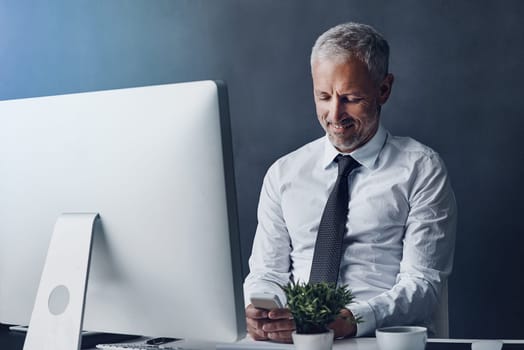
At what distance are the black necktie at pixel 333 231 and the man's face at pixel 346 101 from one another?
8 centimetres

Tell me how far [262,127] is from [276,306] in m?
1.44

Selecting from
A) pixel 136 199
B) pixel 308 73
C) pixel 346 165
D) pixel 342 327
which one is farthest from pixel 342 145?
pixel 136 199

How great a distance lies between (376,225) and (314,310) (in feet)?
3.23

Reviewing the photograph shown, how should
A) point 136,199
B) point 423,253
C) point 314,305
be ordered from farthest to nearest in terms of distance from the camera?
1. point 423,253
2. point 314,305
3. point 136,199

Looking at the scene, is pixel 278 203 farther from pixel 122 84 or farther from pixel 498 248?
pixel 122 84

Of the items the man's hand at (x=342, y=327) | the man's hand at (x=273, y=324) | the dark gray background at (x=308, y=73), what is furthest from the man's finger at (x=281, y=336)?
the dark gray background at (x=308, y=73)

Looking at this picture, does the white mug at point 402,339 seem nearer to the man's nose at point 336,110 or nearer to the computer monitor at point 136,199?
the computer monitor at point 136,199

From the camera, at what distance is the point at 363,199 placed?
2.43 metres

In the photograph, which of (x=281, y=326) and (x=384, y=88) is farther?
(x=384, y=88)

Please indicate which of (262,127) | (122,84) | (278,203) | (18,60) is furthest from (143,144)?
(18,60)

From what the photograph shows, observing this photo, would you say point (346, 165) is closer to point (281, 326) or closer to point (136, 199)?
point (281, 326)

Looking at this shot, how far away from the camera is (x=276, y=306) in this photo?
5.72ft

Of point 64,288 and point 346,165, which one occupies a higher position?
point 346,165

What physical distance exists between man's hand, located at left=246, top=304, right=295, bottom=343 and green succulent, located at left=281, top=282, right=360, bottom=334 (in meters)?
0.29
